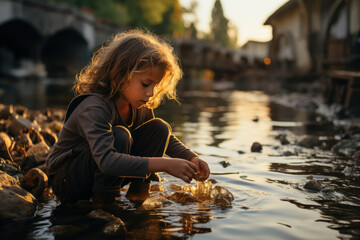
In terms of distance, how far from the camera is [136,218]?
213 centimetres

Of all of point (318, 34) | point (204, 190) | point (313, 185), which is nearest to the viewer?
point (204, 190)

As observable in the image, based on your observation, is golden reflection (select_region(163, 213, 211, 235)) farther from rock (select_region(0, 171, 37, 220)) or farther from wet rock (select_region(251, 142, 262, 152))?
wet rock (select_region(251, 142, 262, 152))

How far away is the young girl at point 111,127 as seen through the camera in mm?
2041

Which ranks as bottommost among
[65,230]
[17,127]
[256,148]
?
[65,230]

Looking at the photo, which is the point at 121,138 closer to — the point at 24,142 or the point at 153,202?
the point at 153,202

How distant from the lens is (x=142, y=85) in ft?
7.30

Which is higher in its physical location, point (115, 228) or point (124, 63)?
point (124, 63)

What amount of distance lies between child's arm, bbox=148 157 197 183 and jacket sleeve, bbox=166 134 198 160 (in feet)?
1.37

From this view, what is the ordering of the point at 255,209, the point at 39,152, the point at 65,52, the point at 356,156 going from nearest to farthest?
the point at 255,209 → the point at 39,152 → the point at 356,156 → the point at 65,52

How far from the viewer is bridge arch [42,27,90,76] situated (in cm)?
2553

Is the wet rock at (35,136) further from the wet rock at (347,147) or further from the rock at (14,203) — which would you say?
the wet rock at (347,147)

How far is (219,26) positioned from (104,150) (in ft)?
207

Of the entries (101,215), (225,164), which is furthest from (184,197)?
(225,164)

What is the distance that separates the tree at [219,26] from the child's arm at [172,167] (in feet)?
202
